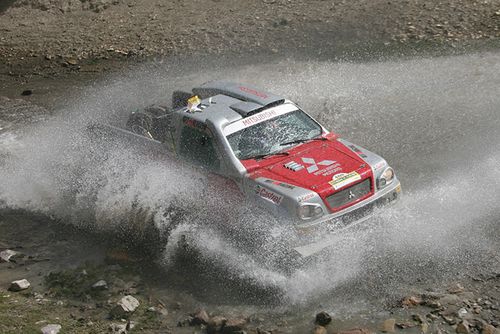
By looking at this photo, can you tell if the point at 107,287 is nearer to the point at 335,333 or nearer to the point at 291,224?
the point at 291,224

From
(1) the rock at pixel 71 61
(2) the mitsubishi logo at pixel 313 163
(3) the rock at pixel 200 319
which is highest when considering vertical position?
(2) the mitsubishi logo at pixel 313 163

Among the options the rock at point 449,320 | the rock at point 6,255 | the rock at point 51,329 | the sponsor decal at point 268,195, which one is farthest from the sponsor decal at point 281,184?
the rock at point 6,255

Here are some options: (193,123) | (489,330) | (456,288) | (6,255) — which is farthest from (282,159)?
(6,255)

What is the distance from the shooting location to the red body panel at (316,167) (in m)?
9.59

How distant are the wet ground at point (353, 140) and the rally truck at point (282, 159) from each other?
1.11 feet

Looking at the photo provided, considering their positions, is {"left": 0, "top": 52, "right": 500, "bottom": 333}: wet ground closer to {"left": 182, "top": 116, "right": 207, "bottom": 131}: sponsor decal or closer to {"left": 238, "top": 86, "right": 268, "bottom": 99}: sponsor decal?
{"left": 182, "top": 116, "right": 207, "bottom": 131}: sponsor decal

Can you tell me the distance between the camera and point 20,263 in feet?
35.8

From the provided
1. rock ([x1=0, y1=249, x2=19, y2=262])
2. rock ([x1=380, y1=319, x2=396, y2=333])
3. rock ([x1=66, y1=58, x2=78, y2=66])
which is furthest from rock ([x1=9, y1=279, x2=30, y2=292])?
rock ([x1=66, y1=58, x2=78, y2=66])

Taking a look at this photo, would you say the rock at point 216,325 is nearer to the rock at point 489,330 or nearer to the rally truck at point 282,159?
the rally truck at point 282,159

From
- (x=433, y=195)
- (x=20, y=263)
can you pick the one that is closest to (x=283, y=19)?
(x=433, y=195)

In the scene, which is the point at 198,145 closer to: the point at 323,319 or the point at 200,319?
the point at 200,319

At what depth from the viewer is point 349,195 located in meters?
9.68

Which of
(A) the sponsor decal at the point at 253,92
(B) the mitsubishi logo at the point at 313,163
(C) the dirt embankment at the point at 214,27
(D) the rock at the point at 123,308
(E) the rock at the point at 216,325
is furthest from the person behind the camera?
(C) the dirt embankment at the point at 214,27

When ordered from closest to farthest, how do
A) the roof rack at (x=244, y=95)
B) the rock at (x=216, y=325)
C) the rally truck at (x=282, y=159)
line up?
the rock at (x=216, y=325)
the rally truck at (x=282, y=159)
the roof rack at (x=244, y=95)
